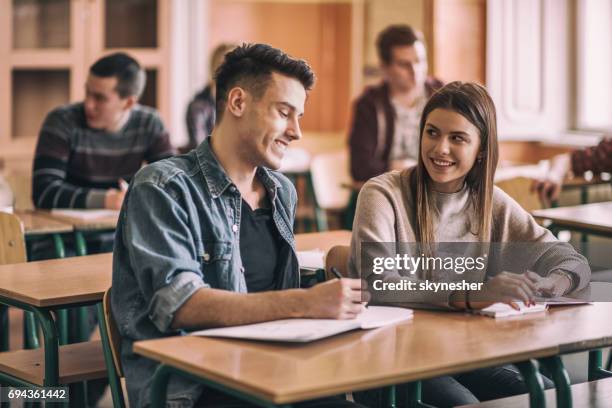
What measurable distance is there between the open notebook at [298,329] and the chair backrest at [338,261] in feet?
1.77

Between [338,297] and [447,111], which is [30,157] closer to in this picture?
[447,111]

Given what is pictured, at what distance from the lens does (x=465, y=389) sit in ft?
7.83

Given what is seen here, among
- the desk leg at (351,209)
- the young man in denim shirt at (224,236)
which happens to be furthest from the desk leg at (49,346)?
the desk leg at (351,209)

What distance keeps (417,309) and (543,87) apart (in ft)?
13.3

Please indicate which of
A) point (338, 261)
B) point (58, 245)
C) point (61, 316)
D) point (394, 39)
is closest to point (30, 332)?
point (61, 316)

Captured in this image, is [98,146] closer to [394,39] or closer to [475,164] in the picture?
[394,39]

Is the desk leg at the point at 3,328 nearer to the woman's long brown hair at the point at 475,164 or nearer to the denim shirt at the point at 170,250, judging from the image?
the denim shirt at the point at 170,250

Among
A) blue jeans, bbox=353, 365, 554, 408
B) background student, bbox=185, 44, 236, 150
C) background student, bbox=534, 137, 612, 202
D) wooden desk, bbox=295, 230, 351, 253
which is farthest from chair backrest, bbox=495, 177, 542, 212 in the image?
background student, bbox=185, 44, 236, 150

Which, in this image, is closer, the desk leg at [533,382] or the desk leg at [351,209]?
the desk leg at [533,382]

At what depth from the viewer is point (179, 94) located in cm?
603

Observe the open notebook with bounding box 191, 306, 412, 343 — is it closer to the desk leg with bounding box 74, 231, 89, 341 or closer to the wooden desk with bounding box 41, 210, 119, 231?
the desk leg with bounding box 74, 231, 89, 341

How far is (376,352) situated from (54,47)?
4343 millimetres

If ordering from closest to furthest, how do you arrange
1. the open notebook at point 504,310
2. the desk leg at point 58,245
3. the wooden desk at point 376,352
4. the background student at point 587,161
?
the wooden desk at point 376,352, the open notebook at point 504,310, the desk leg at point 58,245, the background student at point 587,161

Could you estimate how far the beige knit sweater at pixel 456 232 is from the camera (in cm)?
231
